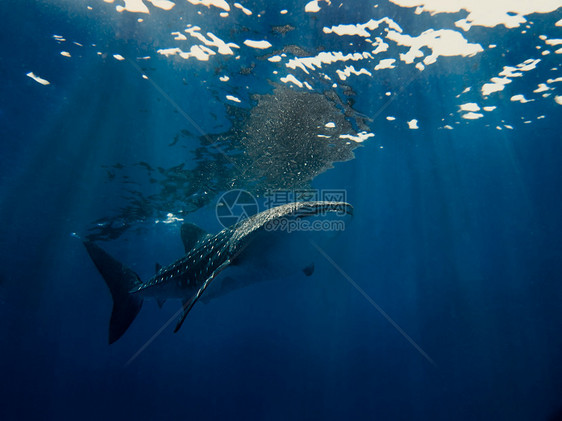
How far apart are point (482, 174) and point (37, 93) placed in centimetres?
2784

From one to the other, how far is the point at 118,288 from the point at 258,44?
8675 millimetres

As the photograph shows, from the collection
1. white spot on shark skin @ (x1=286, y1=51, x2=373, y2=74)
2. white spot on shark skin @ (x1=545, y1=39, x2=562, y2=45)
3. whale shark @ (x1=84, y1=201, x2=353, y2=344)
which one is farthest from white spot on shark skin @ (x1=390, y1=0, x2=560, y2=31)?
whale shark @ (x1=84, y1=201, x2=353, y2=344)

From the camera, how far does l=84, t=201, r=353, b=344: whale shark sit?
12.5ft

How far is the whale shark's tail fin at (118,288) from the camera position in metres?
5.96

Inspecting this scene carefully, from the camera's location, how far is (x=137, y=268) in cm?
3659

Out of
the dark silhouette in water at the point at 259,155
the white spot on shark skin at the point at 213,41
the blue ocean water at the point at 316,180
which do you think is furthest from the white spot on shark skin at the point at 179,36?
the dark silhouette in water at the point at 259,155

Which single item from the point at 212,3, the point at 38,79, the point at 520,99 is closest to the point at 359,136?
the point at 520,99

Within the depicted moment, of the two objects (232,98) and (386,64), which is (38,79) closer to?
(232,98)

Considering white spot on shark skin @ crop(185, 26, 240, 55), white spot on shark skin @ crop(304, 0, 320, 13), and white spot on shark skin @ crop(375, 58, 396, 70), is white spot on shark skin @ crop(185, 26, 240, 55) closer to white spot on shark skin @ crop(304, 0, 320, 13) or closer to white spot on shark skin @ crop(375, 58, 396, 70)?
white spot on shark skin @ crop(304, 0, 320, 13)

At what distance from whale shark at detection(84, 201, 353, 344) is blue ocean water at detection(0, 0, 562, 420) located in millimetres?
7072

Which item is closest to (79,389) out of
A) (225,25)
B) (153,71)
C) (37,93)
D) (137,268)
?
(137,268)

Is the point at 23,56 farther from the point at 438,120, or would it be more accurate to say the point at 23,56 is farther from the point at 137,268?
the point at 137,268

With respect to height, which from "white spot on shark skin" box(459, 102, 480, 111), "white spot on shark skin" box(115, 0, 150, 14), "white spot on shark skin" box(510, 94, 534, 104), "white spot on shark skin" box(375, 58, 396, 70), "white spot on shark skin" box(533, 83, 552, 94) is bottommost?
"white spot on shark skin" box(115, 0, 150, 14)

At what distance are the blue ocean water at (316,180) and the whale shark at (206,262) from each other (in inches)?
278
